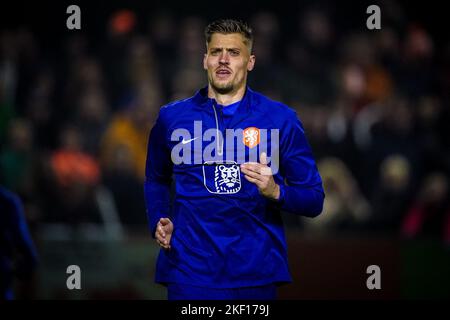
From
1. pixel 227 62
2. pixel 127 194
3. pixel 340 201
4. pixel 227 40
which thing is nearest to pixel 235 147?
pixel 227 62

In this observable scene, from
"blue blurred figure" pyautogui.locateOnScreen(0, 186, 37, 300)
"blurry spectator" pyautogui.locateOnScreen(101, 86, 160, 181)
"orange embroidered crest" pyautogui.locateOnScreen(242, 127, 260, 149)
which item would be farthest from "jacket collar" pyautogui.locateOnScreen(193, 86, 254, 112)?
"blurry spectator" pyautogui.locateOnScreen(101, 86, 160, 181)

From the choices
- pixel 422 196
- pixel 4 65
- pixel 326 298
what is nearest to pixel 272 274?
pixel 326 298

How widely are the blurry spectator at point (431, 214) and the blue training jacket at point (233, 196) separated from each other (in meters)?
4.07

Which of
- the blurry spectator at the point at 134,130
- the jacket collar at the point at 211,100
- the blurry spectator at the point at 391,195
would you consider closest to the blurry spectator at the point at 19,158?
the blurry spectator at the point at 134,130

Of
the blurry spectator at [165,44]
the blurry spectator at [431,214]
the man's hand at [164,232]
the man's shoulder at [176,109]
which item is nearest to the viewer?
the man's hand at [164,232]

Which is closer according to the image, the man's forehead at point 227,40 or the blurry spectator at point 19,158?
the man's forehead at point 227,40

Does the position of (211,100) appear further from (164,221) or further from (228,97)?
(164,221)

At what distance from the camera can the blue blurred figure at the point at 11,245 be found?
203 inches

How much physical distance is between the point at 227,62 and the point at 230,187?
61cm

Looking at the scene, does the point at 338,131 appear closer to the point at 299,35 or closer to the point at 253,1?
the point at 299,35

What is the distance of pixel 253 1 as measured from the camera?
9609mm

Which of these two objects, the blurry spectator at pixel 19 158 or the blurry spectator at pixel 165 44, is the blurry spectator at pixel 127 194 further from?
the blurry spectator at pixel 165 44

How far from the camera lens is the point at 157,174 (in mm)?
4457

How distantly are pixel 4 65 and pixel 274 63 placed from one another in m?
2.89
